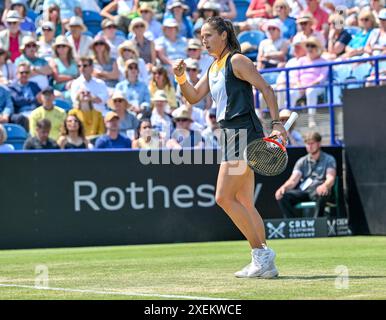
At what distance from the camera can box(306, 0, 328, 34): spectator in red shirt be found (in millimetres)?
21438

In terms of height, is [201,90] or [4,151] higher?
[201,90]

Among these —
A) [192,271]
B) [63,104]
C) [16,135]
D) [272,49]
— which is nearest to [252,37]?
[272,49]

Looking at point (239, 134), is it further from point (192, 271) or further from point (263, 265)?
point (192, 271)

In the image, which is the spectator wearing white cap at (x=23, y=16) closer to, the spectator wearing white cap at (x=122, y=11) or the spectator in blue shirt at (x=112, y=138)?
the spectator wearing white cap at (x=122, y=11)

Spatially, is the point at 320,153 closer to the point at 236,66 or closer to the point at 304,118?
the point at 304,118

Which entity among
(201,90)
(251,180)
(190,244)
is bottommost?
(190,244)

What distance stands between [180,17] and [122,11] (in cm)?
141

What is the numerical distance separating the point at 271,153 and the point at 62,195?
7.41 meters

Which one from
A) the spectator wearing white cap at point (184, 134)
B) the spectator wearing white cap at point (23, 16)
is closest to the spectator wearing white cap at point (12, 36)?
the spectator wearing white cap at point (23, 16)

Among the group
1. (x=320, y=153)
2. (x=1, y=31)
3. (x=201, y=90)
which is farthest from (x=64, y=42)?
(x=201, y=90)

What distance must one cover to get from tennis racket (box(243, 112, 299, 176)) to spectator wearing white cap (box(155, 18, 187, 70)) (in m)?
12.3

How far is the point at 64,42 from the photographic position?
774 inches

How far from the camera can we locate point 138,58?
20172 mm

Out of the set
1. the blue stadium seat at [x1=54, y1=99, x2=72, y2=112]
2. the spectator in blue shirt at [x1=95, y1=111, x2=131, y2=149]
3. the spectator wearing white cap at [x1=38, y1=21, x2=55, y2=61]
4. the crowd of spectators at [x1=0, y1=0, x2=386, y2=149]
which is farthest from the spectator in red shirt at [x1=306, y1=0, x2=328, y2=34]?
the spectator in blue shirt at [x1=95, y1=111, x2=131, y2=149]
